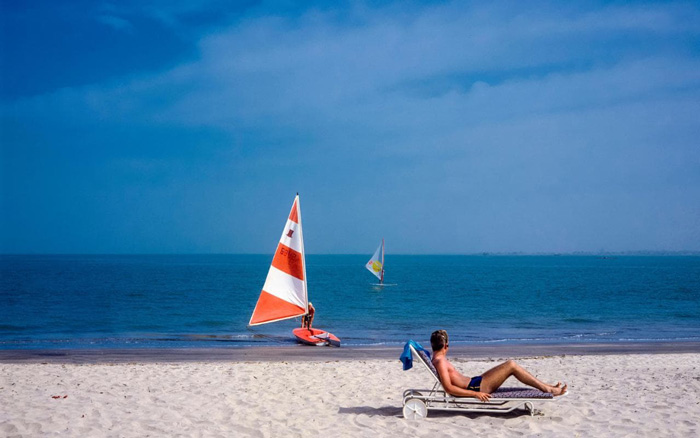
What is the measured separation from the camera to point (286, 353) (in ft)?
56.0

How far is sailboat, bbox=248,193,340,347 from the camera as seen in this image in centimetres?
1911

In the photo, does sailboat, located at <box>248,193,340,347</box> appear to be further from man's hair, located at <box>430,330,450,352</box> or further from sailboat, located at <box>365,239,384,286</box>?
sailboat, located at <box>365,239,384,286</box>

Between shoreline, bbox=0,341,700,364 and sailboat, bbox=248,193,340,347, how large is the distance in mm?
1044

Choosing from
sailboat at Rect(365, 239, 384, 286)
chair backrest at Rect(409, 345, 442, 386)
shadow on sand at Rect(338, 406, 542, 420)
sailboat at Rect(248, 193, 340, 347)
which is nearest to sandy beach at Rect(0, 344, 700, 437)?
shadow on sand at Rect(338, 406, 542, 420)

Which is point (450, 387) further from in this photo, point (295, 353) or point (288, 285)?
point (288, 285)

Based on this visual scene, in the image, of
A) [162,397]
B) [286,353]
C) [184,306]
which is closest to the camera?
[162,397]

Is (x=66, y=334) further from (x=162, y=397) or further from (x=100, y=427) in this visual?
(x=100, y=427)

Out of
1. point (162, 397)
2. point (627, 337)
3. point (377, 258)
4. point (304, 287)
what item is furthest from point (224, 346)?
point (377, 258)

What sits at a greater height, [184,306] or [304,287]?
[304,287]

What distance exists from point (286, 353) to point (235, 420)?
9.39m

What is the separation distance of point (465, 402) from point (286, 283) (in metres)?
12.0

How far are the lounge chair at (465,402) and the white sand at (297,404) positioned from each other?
0.49 feet

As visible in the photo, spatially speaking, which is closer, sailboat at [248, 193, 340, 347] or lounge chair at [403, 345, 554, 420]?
lounge chair at [403, 345, 554, 420]

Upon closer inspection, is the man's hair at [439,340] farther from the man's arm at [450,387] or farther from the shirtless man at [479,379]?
the man's arm at [450,387]
